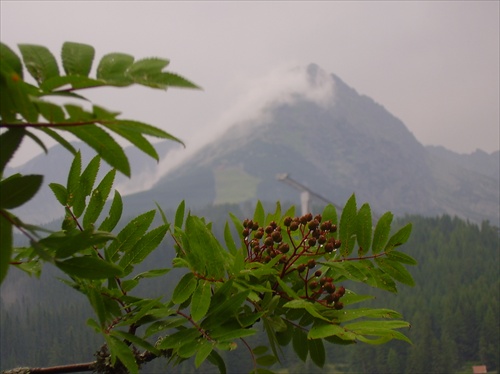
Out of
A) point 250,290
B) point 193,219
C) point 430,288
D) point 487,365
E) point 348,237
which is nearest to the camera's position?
point 250,290

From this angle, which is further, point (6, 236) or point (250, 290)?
point (250, 290)

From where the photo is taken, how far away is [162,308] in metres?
1.31

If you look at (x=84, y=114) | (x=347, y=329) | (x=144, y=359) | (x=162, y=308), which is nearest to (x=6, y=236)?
(x=84, y=114)

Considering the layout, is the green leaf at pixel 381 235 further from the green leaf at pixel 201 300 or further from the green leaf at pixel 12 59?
the green leaf at pixel 12 59

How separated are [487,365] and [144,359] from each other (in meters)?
118

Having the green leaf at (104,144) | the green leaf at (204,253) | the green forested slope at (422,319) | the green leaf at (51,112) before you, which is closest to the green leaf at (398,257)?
the green leaf at (204,253)

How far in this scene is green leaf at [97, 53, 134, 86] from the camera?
0.78 meters

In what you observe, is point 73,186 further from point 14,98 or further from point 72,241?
point 14,98

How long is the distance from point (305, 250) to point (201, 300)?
0.33 meters

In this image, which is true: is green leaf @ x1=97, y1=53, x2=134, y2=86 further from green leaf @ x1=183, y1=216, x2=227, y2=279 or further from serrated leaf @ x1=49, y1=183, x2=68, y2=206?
serrated leaf @ x1=49, y1=183, x2=68, y2=206

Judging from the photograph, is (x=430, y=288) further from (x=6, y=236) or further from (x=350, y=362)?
(x=6, y=236)

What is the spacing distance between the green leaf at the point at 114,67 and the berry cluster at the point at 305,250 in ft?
2.37

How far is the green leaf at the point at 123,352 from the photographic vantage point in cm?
118

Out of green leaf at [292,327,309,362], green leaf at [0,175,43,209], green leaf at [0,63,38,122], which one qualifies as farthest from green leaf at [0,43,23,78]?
green leaf at [292,327,309,362]
